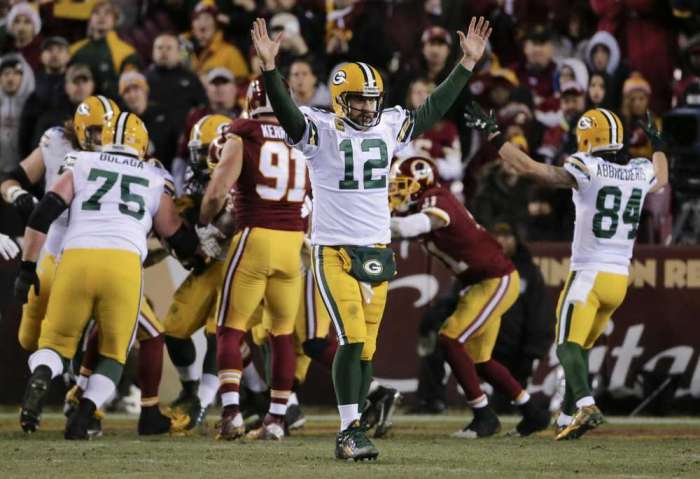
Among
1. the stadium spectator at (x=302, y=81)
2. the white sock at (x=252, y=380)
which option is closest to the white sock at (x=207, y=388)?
the white sock at (x=252, y=380)

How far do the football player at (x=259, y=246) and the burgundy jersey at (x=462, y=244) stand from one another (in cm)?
111

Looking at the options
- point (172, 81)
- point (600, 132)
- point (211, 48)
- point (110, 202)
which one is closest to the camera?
point (110, 202)

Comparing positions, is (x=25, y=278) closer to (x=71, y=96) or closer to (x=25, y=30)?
(x=71, y=96)

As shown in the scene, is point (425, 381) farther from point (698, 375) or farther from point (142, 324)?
point (142, 324)

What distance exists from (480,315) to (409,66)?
16.2 feet

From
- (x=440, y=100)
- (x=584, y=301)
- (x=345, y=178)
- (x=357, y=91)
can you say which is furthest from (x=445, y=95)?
(x=584, y=301)

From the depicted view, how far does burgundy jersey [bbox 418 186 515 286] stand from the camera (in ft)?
34.5

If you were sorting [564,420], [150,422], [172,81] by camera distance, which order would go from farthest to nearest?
[172,81], [564,420], [150,422]

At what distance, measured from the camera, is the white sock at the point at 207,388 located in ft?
34.4

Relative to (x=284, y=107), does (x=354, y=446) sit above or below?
below

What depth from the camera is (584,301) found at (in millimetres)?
10078

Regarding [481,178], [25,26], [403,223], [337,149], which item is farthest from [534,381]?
[25,26]

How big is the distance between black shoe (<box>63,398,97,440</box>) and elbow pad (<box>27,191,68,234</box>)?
1.09m

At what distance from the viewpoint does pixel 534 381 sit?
41.5 feet
